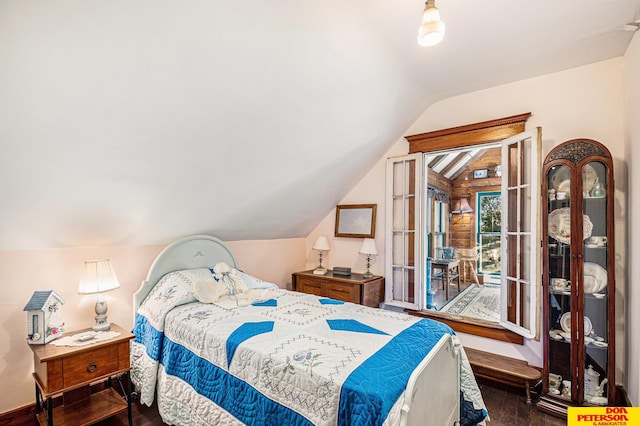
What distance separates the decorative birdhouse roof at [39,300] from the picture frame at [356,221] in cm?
286

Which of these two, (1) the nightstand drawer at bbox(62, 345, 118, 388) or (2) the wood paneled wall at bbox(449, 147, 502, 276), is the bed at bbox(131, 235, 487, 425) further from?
(2) the wood paneled wall at bbox(449, 147, 502, 276)

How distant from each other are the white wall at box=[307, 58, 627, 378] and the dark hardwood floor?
0.41m

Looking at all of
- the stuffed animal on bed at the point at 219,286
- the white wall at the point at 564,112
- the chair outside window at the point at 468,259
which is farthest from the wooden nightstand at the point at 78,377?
the chair outside window at the point at 468,259

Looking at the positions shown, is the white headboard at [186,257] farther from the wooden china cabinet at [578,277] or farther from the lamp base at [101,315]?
the wooden china cabinet at [578,277]

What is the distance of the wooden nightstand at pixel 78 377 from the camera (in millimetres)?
1796

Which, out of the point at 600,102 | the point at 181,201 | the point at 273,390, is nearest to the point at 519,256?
the point at 600,102

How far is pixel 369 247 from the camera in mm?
3596

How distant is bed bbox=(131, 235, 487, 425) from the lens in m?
1.35

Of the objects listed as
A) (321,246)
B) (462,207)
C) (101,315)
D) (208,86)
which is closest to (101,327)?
(101,315)

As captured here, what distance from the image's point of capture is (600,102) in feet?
8.14

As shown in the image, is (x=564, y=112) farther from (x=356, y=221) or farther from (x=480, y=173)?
(x=480, y=173)

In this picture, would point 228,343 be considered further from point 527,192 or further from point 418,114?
point 418,114

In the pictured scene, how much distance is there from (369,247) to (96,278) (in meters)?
2.59

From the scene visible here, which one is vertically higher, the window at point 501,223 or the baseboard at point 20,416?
the window at point 501,223
